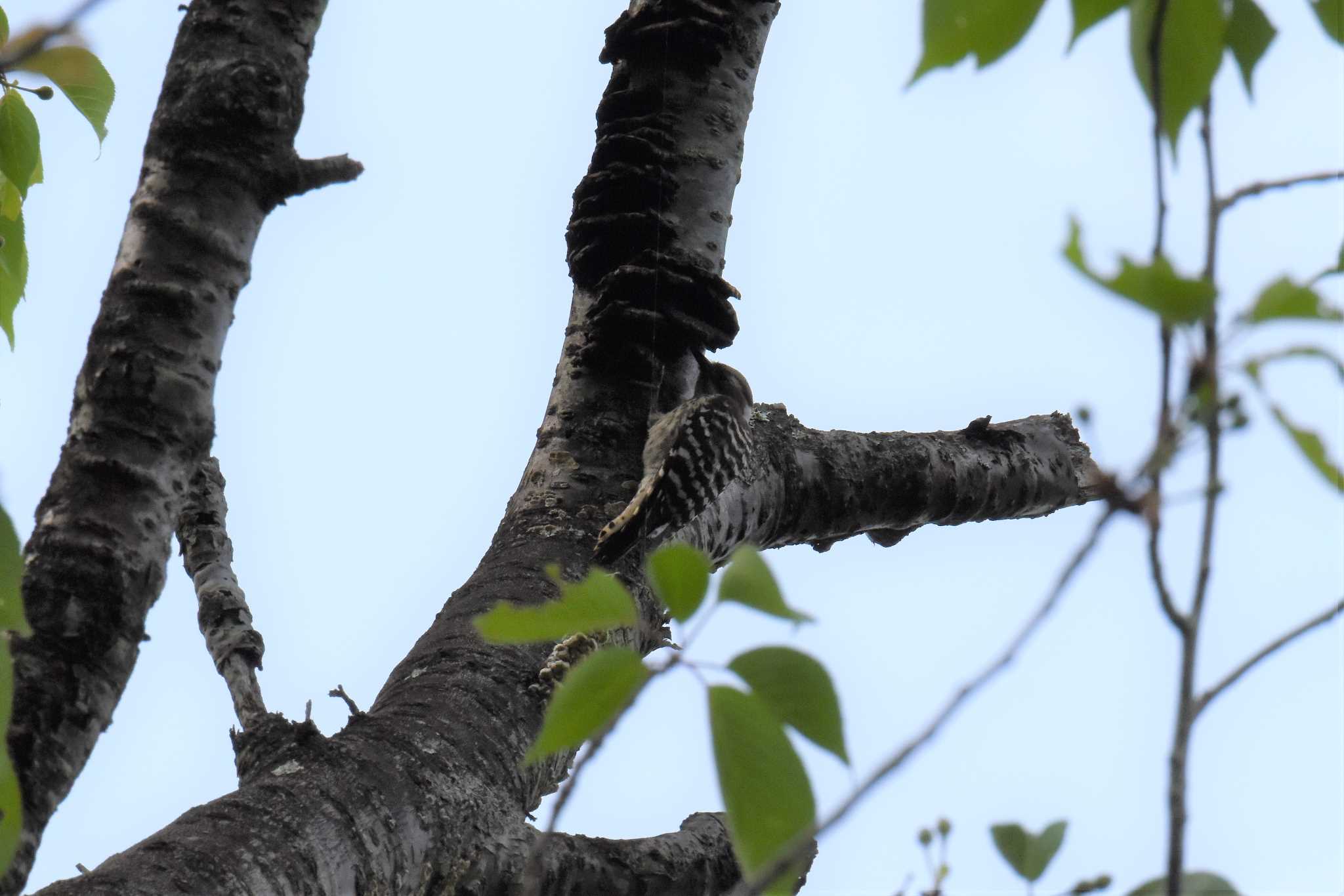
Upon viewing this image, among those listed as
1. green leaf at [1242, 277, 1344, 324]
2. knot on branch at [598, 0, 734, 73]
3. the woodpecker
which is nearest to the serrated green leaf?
green leaf at [1242, 277, 1344, 324]

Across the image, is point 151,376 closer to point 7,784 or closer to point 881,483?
point 7,784

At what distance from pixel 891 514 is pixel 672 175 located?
1.36 metres

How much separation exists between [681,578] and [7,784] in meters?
0.54

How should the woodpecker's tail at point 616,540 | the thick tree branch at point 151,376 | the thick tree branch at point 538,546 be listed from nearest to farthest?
the thick tree branch at point 151,376
the thick tree branch at point 538,546
the woodpecker's tail at point 616,540

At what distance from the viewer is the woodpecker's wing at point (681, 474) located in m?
3.22

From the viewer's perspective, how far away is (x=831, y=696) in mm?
877

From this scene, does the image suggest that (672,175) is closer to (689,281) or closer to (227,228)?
(689,281)

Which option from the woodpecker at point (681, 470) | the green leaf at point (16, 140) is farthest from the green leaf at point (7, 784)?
the woodpecker at point (681, 470)

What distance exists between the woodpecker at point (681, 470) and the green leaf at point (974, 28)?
2249 mm

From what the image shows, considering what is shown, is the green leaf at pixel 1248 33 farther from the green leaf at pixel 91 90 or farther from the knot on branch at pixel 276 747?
the knot on branch at pixel 276 747

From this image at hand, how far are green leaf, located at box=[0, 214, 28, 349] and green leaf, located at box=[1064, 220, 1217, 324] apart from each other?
1.88 meters

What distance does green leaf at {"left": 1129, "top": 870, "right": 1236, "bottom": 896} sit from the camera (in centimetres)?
76

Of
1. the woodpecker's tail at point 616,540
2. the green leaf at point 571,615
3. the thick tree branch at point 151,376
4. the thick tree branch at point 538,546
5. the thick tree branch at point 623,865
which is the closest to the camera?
the green leaf at point 571,615

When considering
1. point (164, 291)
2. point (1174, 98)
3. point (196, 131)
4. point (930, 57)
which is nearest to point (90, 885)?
point (164, 291)
